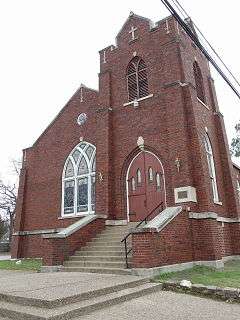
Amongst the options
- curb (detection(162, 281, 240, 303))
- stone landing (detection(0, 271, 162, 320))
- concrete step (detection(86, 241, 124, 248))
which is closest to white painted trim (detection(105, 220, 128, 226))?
concrete step (detection(86, 241, 124, 248))

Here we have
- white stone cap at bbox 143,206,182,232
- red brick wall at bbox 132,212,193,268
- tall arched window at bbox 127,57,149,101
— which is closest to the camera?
red brick wall at bbox 132,212,193,268

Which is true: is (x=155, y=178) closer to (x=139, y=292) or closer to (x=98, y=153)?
(x=98, y=153)

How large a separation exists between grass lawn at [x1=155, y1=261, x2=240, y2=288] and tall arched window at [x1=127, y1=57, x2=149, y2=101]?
8.27m

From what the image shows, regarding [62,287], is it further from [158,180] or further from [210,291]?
[158,180]

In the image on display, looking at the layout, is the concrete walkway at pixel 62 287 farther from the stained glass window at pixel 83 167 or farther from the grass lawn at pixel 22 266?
the stained glass window at pixel 83 167

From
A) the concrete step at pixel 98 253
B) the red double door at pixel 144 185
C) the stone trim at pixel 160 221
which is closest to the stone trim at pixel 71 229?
the concrete step at pixel 98 253

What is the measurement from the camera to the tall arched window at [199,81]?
16172mm

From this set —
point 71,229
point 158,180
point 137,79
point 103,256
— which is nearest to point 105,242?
point 103,256

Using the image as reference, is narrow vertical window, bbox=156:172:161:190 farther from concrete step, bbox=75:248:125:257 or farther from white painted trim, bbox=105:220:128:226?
concrete step, bbox=75:248:125:257

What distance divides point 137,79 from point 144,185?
17.3 feet

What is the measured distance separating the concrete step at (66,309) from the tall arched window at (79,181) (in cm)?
976

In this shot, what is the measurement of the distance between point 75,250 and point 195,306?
670 cm

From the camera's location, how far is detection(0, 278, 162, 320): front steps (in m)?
5.70

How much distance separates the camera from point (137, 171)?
14.8 m
